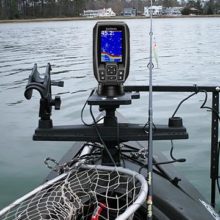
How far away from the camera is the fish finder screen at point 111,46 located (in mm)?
2918

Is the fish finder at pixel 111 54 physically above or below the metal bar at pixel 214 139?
above

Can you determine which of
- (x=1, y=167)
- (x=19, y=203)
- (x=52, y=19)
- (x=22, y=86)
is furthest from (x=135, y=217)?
(x=52, y=19)

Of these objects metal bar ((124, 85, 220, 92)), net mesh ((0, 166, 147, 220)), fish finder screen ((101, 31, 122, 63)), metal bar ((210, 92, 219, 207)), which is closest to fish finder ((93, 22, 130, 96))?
fish finder screen ((101, 31, 122, 63))

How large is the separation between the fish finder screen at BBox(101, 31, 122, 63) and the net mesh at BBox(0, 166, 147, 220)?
0.64 meters

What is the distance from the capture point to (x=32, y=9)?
9581 centimetres

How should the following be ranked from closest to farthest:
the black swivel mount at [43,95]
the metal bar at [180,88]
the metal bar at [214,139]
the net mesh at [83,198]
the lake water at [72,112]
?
the net mesh at [83,198] < the black swivel mount at [43,95] < the metal bar at [180,88] < the metal bar at [214,139] < the lake water at [72,112]

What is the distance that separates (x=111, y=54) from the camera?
2.95 m

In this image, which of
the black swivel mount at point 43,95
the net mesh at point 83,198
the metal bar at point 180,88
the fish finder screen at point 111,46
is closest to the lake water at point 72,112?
the metal bar at point 180,88

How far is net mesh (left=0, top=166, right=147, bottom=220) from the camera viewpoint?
2.56 meters

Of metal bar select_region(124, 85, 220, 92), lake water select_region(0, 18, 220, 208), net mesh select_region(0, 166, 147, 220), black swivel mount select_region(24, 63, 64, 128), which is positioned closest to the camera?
net mesh select_region(0, 166, 147, 220)

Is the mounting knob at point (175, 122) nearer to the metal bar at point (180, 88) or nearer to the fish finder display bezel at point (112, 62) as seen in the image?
the fish finder display bezel at point (112, 62)

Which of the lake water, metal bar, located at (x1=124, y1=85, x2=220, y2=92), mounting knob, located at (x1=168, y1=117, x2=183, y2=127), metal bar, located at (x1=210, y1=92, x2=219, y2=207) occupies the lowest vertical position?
the lake water

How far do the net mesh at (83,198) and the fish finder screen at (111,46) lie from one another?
2.10 ft

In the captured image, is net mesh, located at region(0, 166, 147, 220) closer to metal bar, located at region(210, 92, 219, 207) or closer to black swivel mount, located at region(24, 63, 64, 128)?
black swivel mount, located at region(24, 63, 64, 128)
